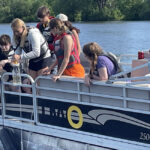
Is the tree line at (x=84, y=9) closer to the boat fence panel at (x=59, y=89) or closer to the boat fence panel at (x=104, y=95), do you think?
the boat fence panel at (x=59, y=89)

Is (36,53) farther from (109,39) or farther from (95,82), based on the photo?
(109,39)

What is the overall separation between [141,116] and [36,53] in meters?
1.55

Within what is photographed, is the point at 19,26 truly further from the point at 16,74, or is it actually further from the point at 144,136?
the point at 144,136

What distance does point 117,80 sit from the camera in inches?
157

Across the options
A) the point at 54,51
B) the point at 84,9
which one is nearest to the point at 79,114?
the point at 54,51

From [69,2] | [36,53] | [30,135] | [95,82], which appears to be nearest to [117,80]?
[95,82]

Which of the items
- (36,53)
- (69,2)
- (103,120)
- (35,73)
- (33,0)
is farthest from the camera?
(33,0)

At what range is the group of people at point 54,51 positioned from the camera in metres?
4.12

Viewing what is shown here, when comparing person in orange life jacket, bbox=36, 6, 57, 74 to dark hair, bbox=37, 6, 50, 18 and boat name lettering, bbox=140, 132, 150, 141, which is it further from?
boat name lettering, bbox=140, 132, 150, 141

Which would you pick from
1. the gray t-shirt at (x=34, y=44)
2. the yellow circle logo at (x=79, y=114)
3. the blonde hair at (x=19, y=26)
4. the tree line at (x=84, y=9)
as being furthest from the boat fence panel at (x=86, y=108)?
the tree line at (x=84, y=9)

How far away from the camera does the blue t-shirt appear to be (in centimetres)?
409

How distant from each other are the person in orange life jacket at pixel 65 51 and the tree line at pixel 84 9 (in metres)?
37.7

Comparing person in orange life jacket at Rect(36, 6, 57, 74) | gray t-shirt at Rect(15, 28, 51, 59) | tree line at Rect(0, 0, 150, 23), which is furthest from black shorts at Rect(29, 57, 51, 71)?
tree line at Rect(0, 0, 150, 23)

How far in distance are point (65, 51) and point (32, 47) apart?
548 mm
